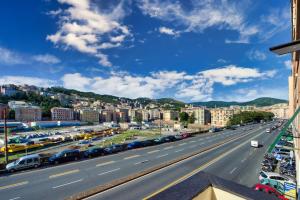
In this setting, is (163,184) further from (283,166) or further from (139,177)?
(283,166)

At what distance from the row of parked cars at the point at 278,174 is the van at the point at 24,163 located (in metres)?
25.7

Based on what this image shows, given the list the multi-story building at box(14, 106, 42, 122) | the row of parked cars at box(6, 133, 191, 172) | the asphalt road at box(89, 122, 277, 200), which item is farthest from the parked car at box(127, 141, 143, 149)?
the multi-story building at box(14, 106, 42, 122)

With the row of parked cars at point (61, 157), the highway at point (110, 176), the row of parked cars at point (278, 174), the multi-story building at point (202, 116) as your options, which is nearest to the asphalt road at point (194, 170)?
the highway at point (110, 176)

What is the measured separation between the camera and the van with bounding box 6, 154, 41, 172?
24.8 meters

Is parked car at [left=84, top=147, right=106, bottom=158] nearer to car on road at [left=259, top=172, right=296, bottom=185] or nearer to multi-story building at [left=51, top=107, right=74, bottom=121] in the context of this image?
car on road at [left=259, top=172, right=296, bottom=185]

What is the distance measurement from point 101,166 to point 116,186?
30.2 ft

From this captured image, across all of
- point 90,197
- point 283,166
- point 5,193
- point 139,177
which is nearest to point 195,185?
point 90,197

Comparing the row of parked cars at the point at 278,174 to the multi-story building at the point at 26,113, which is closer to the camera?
the row of parked cars at the point at 278,174

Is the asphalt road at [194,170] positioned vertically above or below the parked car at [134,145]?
above

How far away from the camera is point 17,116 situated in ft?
518

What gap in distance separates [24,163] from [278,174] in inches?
1158

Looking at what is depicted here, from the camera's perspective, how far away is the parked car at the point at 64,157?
28906 millimetres

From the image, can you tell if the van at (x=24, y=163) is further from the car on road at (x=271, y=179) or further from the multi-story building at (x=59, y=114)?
the multi-story building at (x=59, y=114)

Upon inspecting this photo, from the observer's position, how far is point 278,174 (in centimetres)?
2125
